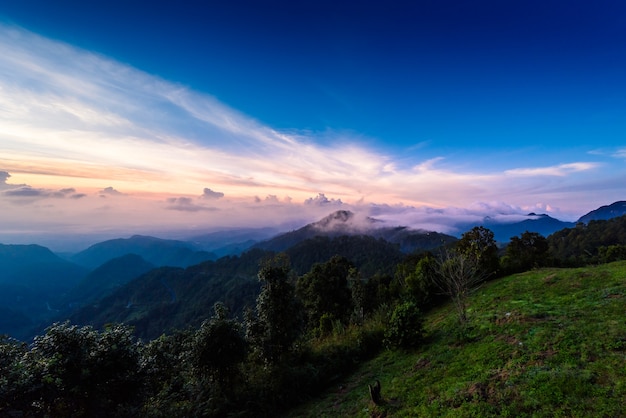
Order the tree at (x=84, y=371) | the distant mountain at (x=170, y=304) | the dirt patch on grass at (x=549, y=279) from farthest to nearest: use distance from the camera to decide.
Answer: the distant mountain at (x=170, y=304)
the dirt patch on grass at (x=549, y=279)
the tree at (x=84, y=371)

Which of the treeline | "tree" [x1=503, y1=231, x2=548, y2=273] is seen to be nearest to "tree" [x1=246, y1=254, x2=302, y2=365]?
the treeline

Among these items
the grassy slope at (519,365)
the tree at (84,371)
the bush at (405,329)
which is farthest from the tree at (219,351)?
the bush at (405,329)

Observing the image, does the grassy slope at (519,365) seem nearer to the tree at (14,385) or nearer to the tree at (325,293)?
the tree at (14,385)

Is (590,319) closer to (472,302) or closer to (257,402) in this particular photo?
(472,302)

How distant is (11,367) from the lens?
850cm

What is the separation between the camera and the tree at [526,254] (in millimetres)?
31891

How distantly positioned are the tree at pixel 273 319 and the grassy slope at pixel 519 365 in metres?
3.25

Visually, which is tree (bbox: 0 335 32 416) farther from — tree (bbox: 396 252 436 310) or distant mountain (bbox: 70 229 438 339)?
distant mountain (bbox: 70 229 438 339)

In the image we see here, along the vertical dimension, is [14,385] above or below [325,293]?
above

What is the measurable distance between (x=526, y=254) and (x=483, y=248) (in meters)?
7.59

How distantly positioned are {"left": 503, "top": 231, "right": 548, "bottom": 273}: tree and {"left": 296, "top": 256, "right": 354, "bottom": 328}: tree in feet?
58.9

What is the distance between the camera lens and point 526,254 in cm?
3381

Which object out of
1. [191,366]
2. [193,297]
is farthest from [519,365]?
[193,297]

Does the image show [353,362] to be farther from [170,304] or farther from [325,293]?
[170,304]
